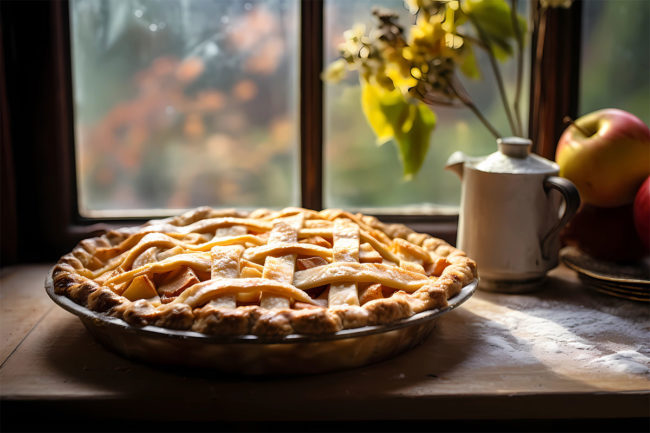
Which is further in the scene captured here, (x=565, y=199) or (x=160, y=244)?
(x=565, y=199)

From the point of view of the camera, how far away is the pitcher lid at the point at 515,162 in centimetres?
140

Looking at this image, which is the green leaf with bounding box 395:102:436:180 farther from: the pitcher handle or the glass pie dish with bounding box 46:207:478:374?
the pitcher handle

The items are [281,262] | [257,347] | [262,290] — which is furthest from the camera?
[281,262]

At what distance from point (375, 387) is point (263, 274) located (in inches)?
10.6

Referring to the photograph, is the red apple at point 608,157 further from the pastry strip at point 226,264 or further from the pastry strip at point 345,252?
the pastry strip at point 226,264

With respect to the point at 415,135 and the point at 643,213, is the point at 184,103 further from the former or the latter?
the point at 643,213

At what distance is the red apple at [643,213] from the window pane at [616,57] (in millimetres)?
387

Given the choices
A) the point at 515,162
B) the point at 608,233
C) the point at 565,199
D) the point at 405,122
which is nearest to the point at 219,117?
the point at 405,122

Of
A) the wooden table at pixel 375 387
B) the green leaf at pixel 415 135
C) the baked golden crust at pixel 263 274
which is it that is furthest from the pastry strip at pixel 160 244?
Answer: the green leaf at pixel 415 135

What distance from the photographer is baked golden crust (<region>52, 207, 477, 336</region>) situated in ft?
3.30

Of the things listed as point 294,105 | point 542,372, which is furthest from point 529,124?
point 542,372

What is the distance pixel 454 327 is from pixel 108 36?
107 centimetres

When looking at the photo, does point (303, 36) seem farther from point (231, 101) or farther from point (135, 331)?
point (135, 331)

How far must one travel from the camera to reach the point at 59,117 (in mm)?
1667
